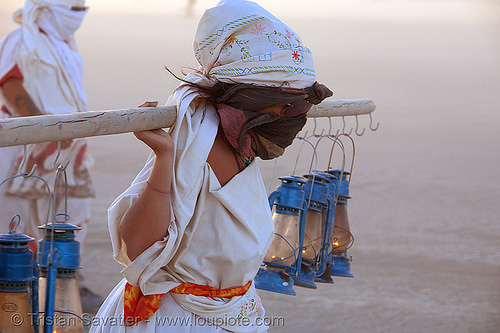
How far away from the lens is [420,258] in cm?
644

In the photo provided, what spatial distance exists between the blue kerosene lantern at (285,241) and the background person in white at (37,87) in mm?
2654

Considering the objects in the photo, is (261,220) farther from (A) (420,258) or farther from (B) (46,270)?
(A) (420,258)

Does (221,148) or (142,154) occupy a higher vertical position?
(221,148)

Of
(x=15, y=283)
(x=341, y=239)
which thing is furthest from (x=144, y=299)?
(x=341, y=239)

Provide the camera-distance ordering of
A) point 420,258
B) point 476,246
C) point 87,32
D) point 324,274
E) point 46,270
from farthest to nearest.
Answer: point 87,32 < point 476,246 < point 420,258 < point 324,274 < point 46,270

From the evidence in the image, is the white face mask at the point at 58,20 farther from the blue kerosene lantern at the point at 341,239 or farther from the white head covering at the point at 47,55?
the blue kerosene lantern at the point at 341,239

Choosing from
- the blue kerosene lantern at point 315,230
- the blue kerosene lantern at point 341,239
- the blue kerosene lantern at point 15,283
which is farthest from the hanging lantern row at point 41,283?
the blue kerosene lantern at point 341,239

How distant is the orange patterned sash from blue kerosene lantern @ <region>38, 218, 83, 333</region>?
11cm

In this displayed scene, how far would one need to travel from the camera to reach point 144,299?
160cm

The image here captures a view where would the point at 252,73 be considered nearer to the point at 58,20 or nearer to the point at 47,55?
the point at 47,55

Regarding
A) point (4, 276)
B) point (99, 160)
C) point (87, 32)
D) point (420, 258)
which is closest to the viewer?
point (4, 276)

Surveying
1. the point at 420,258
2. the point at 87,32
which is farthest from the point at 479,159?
the point at 87,32

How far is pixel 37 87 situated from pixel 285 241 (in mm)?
2883

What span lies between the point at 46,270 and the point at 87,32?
→ 13670 mm
